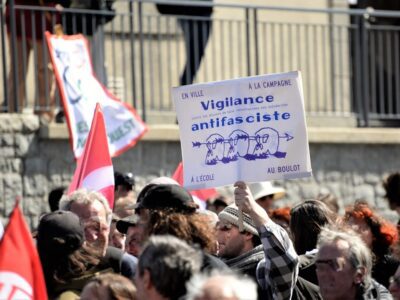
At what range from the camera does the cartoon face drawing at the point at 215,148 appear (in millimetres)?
8633

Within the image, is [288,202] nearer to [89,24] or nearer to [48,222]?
[89,24]

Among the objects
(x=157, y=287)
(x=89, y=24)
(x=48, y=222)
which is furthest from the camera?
(x=89, y=24)

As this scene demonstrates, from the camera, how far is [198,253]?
6719 millimetres

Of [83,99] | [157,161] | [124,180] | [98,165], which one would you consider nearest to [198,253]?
[98,165]

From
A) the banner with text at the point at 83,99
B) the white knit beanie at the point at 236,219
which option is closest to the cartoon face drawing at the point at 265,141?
the white knit beanie at the point at 236,219

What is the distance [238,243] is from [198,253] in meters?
1.73

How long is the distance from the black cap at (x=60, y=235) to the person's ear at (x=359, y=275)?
4.74 feet

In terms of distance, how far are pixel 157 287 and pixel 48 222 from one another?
1539 millimetres

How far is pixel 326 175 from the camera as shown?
1597 cm

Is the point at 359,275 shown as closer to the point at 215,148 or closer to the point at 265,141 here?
the point at 265,141

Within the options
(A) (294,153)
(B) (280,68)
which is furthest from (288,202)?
(A) (294,153)

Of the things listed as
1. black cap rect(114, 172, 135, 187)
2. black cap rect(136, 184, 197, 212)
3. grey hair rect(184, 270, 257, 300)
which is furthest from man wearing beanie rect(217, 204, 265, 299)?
black cap rect(114, 172, 135, 187)

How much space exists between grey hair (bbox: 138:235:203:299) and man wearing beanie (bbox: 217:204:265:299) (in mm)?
1639

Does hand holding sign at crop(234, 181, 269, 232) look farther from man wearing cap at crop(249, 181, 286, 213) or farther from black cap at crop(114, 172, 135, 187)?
man wearing cap at crop(249, 181, 286, 213)
